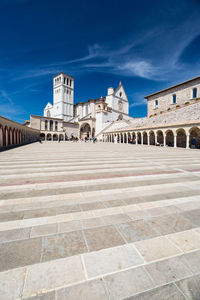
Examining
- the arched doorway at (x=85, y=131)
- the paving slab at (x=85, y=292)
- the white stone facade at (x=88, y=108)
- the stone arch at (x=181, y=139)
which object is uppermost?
the white stone facade at (x=88, y=108)

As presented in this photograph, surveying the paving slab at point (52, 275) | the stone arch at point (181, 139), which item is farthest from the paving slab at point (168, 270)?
the stone arch at point (181, 139)

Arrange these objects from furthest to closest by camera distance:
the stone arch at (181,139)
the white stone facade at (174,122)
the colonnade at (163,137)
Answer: the stone arch at (181,139) < the colonnade at (163,137) < the white stone facade at (174,122)

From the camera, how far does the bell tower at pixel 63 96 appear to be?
69312 millimetres

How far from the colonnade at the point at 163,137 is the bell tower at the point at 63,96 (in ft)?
108

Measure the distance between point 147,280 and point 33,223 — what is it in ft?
6.54

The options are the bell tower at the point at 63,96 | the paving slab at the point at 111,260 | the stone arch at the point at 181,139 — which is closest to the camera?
the paving slab at the point at 111,260

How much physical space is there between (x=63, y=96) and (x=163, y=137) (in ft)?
192

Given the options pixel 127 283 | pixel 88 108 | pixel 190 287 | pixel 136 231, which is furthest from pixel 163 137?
pixel 88 108

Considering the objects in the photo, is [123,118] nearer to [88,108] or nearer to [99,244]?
[88,108]

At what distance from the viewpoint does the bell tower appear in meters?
69.3

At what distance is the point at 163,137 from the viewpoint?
80.0ft

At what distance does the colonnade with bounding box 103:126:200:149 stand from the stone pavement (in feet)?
63.2

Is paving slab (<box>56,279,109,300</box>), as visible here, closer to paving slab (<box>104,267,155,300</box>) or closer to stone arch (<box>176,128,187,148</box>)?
paving slab (<box>104,267,155,300</box>)

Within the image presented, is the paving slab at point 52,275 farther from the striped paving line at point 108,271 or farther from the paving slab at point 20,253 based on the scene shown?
the paving slab at point 20,253
